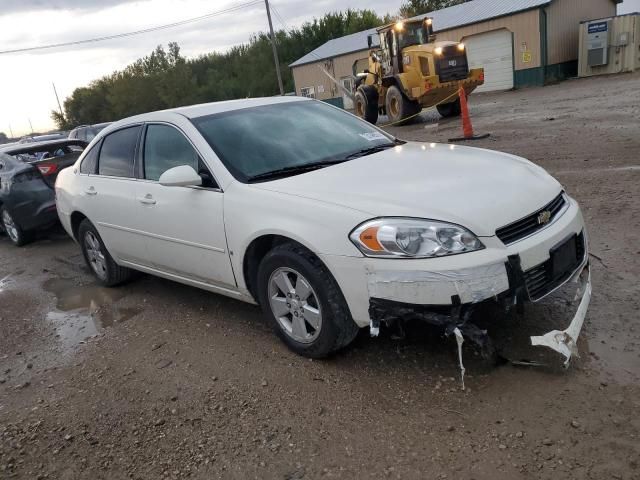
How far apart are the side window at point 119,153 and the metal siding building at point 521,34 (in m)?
24.4

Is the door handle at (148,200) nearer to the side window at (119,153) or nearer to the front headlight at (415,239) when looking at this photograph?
the side window at (119,153)

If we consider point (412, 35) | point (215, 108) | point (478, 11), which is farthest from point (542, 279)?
point (478, 11)

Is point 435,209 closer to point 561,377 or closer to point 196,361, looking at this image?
point 561,377

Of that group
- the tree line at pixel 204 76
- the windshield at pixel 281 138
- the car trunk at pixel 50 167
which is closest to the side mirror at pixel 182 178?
the windshield at pixel 281 138

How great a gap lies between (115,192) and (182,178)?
1.41m

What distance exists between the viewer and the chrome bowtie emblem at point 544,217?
319 centimetres

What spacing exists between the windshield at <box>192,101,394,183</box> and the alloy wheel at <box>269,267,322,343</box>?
0.73m

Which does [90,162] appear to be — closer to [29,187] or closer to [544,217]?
[29,187]

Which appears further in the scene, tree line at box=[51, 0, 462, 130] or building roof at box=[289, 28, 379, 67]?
tree line at box=[51, 0, 462, 130]

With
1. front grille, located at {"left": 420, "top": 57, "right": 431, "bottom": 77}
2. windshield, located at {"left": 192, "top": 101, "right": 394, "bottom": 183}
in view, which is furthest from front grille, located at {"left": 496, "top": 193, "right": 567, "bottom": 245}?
front grille, located at {"left": 420, "top": 57, "right": 431, "bottom": 77}

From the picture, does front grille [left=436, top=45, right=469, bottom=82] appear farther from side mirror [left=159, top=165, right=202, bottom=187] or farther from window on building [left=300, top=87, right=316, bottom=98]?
window on building [left=300, top=87, right=316, bottom=98]

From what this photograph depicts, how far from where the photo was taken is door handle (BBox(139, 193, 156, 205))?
4.36 metres

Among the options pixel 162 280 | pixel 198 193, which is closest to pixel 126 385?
pixel 198 193

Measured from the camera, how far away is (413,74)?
1666 cm
